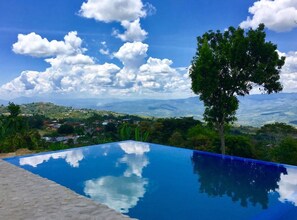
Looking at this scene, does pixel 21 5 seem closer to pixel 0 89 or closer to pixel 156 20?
pixel 156 20

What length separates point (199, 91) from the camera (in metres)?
13.4

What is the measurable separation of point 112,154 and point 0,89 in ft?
98.4

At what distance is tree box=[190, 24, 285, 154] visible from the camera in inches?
490

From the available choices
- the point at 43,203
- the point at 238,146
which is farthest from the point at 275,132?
the point at 43,203

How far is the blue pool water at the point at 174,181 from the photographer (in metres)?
6.79

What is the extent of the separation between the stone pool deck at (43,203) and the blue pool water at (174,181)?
1.00m

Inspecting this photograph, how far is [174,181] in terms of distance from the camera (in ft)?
30.1

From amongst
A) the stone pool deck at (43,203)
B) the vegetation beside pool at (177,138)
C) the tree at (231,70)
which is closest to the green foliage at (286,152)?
the vegetation beside pool at (177,138)

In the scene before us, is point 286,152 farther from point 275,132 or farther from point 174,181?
point 174,181

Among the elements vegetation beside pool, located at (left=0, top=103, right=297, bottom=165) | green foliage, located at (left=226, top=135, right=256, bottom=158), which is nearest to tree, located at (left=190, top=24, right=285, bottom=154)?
vegetation beside pool, located at (left=0, top=103, right=297, bottom=165)

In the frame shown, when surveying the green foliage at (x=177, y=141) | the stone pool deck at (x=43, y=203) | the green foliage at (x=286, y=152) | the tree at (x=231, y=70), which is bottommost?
the green foliage at (x=286, y=152)

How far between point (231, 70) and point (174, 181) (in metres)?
6.05

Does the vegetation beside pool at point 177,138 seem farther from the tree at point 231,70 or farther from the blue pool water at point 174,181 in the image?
the blue pool water at point 174,181

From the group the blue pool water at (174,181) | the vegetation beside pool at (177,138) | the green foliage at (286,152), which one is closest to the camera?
the blue pool water at (174,181)
